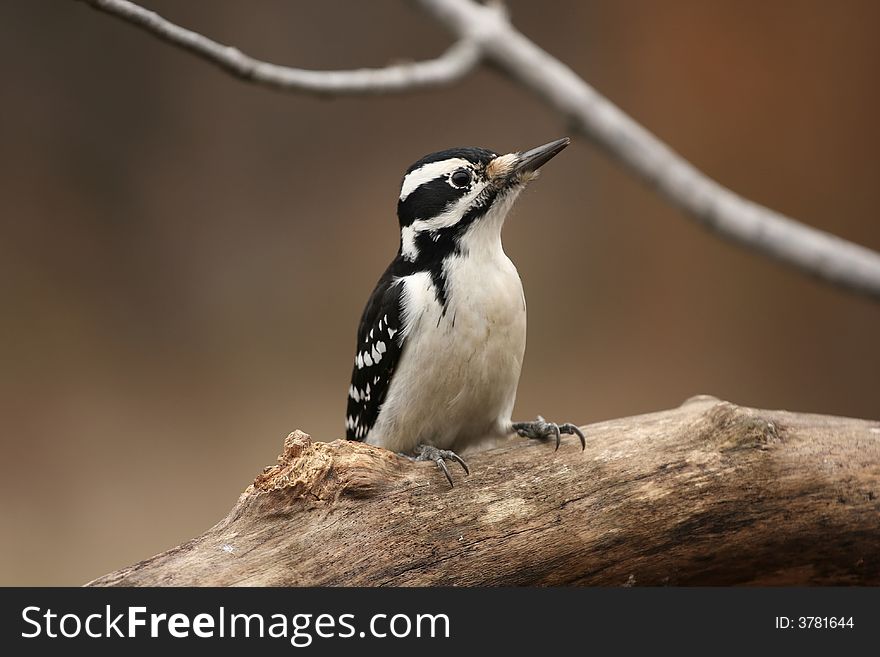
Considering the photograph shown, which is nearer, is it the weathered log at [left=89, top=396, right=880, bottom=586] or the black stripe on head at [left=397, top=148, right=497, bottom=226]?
the weathered log at [left=89, top=396, right=880, bottom=586]

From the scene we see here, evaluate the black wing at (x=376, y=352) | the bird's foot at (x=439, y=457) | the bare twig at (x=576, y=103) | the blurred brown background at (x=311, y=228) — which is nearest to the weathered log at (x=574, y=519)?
the bird's foot at (x=439, y=457)

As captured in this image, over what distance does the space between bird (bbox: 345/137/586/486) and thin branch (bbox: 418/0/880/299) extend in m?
0.35

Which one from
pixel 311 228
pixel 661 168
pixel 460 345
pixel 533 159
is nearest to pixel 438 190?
pixel 533 159

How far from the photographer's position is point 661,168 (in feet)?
5.82

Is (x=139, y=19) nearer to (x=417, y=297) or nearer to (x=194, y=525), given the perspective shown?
(x=417, y=297)

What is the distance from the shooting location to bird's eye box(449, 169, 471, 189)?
8.20ft

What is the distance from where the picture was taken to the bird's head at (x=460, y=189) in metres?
2.51

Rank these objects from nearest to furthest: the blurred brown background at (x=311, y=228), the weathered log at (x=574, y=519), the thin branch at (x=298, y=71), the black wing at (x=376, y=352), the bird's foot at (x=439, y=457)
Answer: the thin branch at (x=298, y=71) → the weathered log at (x=574, y=519) → the bird's foot at (x=439, y=457) → the black wing at (x=376, y=352) → the blurred brown background at (x=311, y=228)

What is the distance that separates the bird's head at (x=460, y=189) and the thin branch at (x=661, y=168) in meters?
0.35

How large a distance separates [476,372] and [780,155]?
3.40 metres

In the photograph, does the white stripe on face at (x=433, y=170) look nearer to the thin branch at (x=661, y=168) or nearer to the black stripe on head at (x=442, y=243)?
the black stripe on head at (x=442, y=243)

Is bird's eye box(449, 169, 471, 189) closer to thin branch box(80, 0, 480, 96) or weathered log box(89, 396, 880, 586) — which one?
thin branch box(80, 0, 480, 96)

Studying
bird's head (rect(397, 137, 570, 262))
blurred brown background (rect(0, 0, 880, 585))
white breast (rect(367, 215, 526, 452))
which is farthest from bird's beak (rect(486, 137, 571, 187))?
blurred brown background (rect(0, 0, 880, 585))

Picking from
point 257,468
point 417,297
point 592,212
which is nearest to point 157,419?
point 257,468
